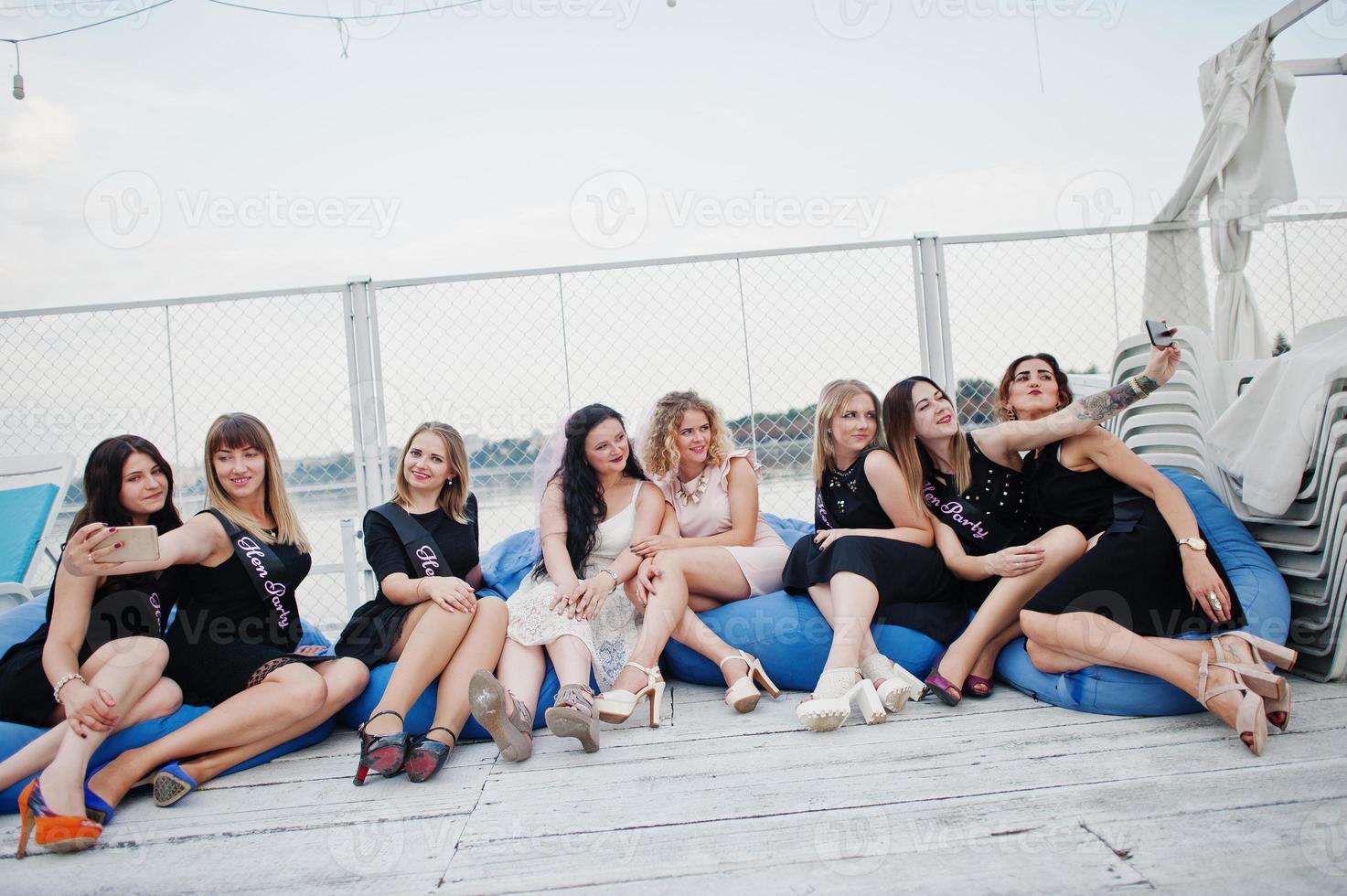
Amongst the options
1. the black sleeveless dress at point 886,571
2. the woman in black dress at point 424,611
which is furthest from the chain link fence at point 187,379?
the black sleeveless dress at point 886,571

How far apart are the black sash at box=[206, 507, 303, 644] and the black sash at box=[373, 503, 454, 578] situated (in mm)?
390

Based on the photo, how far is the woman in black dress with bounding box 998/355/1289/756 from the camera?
202 centimetres

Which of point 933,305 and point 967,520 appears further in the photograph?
point 933,305

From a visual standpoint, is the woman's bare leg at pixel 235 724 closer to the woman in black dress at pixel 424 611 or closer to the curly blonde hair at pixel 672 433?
the woman in black dress at pixel 424 611

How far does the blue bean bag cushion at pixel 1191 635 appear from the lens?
2.26 m

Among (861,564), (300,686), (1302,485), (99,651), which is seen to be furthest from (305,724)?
(1302,485)

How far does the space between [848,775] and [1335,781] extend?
101 cm

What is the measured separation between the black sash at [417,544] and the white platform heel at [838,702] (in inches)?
51.0

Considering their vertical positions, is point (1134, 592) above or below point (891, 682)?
above

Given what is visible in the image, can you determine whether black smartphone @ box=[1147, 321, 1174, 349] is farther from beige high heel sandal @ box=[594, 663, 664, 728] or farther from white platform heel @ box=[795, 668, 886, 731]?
beige high heel sandal @ box=[594, 663, 664, 728]

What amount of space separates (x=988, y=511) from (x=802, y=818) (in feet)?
4.76

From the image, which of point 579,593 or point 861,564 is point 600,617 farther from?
point 861,564

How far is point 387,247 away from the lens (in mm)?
5211

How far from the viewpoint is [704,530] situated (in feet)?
10.8
